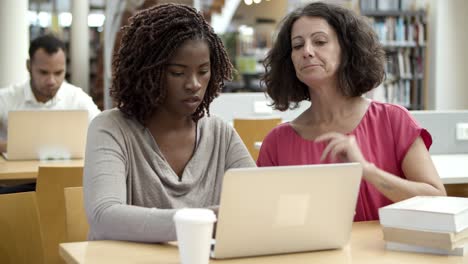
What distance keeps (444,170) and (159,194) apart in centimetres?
152

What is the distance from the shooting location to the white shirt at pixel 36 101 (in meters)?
4.59

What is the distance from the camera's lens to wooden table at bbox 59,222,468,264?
1673 millimetres

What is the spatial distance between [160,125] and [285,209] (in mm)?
565

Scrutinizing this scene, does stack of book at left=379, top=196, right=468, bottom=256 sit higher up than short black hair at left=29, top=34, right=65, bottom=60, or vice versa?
short black hair at left=29, top=34, right=65, bottom=60

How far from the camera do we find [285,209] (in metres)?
1.65

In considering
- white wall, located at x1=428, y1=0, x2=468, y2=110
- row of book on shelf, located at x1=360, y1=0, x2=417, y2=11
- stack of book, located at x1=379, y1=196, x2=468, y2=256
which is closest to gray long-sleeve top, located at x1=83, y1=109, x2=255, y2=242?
stack of book, located at x1=379, y1=196, x2=468, y2=256

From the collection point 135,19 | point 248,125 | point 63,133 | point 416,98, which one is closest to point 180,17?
point 135,19

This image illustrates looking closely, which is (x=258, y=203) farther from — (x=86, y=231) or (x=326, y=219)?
(x=86, y=231)

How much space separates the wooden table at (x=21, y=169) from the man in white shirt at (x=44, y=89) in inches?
23.1

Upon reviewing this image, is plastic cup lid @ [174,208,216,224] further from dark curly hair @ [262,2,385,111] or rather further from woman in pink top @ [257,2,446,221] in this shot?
dark curly hair @ [262,2,385,111]

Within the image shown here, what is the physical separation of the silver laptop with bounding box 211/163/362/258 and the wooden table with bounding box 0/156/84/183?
6.95 ft

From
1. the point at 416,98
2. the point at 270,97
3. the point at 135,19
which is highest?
the point at 135,19

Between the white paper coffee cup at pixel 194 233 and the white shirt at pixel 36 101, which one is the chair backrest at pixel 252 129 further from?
the white paper coffee cup at pixel 194 233

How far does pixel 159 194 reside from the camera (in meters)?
2.02
